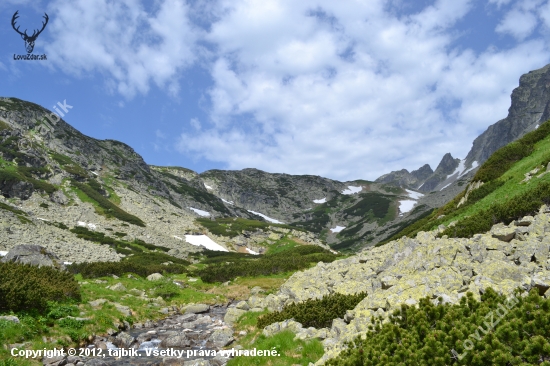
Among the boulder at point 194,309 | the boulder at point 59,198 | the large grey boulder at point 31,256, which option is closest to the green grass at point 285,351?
the boulder at point 194,309

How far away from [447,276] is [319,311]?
5.60m

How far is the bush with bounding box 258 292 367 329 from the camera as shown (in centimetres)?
1325

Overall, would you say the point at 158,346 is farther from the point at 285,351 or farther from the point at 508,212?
the point at 508,212

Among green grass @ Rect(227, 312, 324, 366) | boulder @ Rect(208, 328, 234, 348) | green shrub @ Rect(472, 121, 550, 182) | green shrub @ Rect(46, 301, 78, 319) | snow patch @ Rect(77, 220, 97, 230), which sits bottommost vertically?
boulder @ Rect(208, 328, 234, 348)

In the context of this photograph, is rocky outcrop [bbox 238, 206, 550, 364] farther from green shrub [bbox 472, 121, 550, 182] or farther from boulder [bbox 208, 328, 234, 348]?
green shrub [bbox 472, 121, 550, 182]

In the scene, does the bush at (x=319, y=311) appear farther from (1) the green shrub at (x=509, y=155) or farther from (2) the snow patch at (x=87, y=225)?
(2) the snow patch at (x=87, y=225)

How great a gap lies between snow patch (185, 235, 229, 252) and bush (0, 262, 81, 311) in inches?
2814

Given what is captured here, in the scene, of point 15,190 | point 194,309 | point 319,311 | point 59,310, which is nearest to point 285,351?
point 319,311

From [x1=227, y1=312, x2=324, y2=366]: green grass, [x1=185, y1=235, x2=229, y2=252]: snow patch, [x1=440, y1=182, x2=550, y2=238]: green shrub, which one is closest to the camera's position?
[x1=227, y1=312, x2=324, y2=366]: green grass

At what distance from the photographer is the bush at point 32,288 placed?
47.6ft

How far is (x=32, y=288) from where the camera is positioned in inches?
632

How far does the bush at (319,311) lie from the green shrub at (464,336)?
515cm

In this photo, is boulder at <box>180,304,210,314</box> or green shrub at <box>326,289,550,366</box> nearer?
green shrub at <box>326,289,550,366</box>

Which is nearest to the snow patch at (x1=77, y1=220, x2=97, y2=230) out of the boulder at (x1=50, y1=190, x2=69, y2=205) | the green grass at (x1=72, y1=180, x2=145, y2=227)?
the green grass at (x1=72, y1=180, x2=145, y2=227)
